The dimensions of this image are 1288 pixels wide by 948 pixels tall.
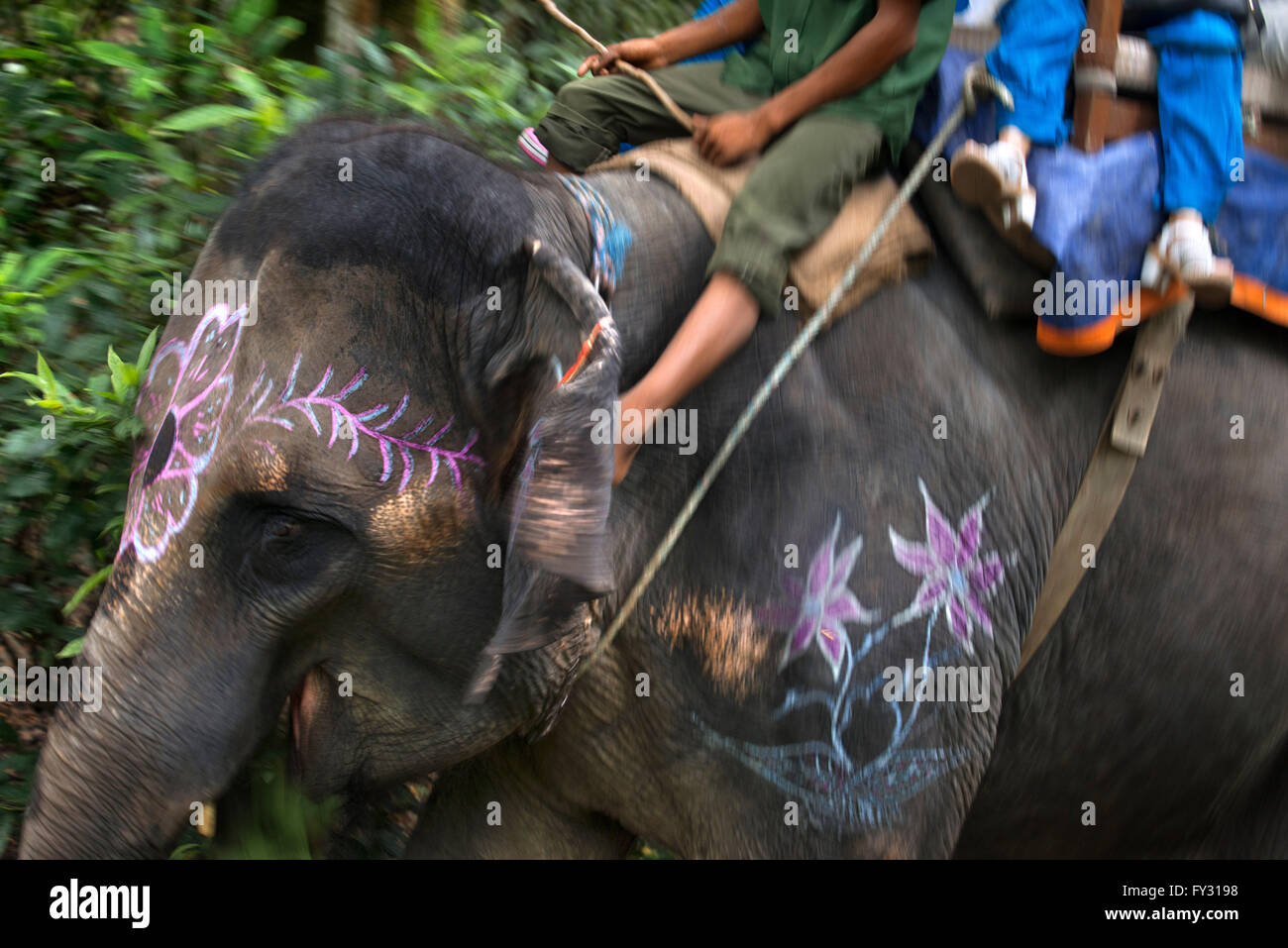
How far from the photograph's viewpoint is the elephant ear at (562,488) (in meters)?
1.62

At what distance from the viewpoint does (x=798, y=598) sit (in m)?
1.84

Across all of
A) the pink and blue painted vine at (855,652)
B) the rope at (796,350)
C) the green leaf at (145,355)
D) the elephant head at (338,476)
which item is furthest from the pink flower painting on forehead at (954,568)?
the green leaf at (145,355)

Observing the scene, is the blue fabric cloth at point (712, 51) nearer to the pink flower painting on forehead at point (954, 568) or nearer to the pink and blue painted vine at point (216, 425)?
the pink and blue painted vine at point (216, 425)

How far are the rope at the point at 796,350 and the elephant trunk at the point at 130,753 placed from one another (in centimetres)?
53

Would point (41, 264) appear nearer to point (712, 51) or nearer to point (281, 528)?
point (281, 528)

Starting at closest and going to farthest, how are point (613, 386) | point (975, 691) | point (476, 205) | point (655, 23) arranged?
point (613, 386), point (476, 205), point (975, 691), point (655, 23)

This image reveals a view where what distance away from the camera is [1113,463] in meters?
2.01

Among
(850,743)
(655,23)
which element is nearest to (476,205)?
(850,743)

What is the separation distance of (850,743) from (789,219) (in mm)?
746

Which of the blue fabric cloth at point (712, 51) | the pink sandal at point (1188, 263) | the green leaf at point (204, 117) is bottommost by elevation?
the pink sandal at point (1188, 263)

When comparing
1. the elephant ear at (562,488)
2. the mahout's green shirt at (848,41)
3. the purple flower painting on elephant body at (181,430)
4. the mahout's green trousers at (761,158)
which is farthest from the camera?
the mahout's green shirt at (848,41)

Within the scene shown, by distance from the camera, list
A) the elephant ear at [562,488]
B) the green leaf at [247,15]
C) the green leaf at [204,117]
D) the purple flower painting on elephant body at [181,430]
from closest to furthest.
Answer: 1. the elephant ear at [562,488]
2. the purple flower painting on elephant body at [181,430]
3. the green leaf at [204,117]
4. the green leaf at [247,15]

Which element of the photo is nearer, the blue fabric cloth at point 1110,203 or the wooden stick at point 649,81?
the blue fabric cloth at point 1110,203

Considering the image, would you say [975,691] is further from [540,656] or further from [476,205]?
[476,205]
